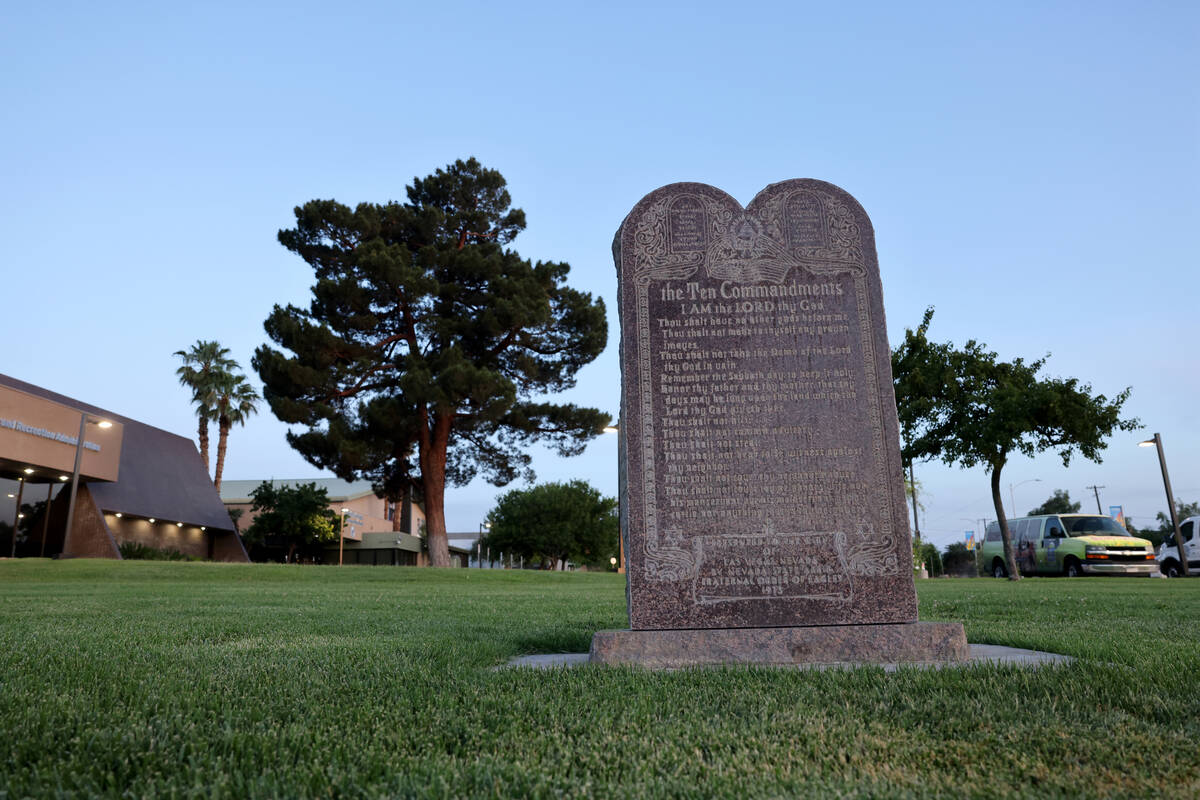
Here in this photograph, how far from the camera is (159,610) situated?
28.5ft

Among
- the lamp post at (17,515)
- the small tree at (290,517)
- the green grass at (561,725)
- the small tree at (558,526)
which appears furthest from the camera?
the small tree at (558,526)

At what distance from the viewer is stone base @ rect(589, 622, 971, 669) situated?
192 inches

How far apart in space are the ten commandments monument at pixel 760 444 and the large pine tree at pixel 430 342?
24711mm

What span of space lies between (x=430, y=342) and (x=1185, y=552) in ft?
95.2

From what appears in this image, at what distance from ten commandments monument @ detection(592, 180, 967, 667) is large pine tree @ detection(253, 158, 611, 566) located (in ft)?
81.1

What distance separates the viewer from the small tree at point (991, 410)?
22228 millimetres

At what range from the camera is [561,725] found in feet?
9.79

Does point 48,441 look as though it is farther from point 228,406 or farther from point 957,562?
point 957,562

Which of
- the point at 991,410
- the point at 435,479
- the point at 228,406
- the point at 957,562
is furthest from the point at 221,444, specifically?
the point at 957,562

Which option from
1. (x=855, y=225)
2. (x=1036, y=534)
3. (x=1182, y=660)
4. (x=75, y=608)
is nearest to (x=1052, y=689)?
(x=1182, y=660)

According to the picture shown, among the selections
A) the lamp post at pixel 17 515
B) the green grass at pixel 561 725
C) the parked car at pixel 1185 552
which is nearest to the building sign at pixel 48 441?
the lamp post at pixel 17 515

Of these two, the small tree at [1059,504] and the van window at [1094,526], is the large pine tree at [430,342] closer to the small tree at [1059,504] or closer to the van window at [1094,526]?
the van window at [1094,526]

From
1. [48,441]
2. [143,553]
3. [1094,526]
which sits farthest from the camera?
[143,553]

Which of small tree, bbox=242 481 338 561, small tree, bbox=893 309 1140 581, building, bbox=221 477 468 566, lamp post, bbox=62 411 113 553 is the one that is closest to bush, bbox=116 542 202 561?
lamp post, bbox=62 411 113 553
